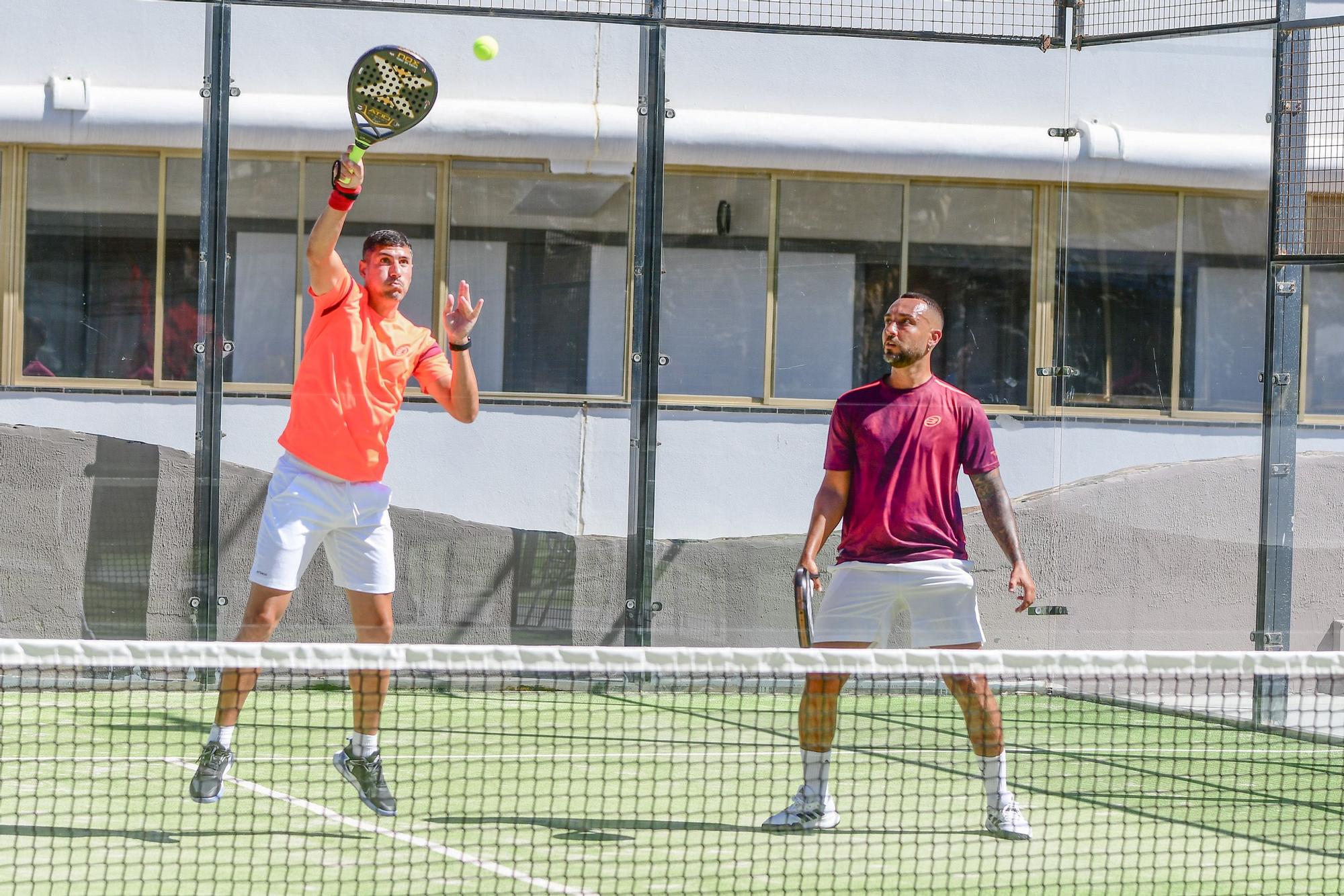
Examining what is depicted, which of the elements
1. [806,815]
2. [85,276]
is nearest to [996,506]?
[806,815]

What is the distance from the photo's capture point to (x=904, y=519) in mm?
5070

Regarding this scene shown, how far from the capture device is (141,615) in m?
8.08

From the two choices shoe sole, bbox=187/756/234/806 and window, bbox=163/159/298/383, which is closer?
shoe sole, bbox=187/756/234/806

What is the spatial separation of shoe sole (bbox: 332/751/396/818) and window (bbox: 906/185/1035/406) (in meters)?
4.70

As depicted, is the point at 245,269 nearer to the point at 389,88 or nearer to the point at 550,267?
the point at 550,267

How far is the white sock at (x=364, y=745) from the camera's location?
4.96m

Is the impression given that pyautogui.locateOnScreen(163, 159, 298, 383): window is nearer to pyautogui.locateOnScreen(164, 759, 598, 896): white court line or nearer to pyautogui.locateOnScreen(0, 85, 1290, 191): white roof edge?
pyautogui.locateOnScreen(0, 85, 1290, 191): white roof edge

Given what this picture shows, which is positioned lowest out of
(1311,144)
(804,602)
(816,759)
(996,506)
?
(816,759)

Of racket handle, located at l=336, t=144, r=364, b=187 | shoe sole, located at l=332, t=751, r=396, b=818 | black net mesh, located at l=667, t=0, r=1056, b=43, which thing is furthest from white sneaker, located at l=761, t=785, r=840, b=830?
black net mesh, located at l=667, t=0, r=1056, b=43

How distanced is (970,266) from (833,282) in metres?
0.78

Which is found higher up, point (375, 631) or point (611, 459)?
point (611, 459)

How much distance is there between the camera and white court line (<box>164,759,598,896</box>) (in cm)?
411

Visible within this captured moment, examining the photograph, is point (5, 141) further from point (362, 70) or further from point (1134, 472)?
point (1134, 472)

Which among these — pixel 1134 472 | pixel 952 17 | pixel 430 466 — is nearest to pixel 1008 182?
pixel 952 17
